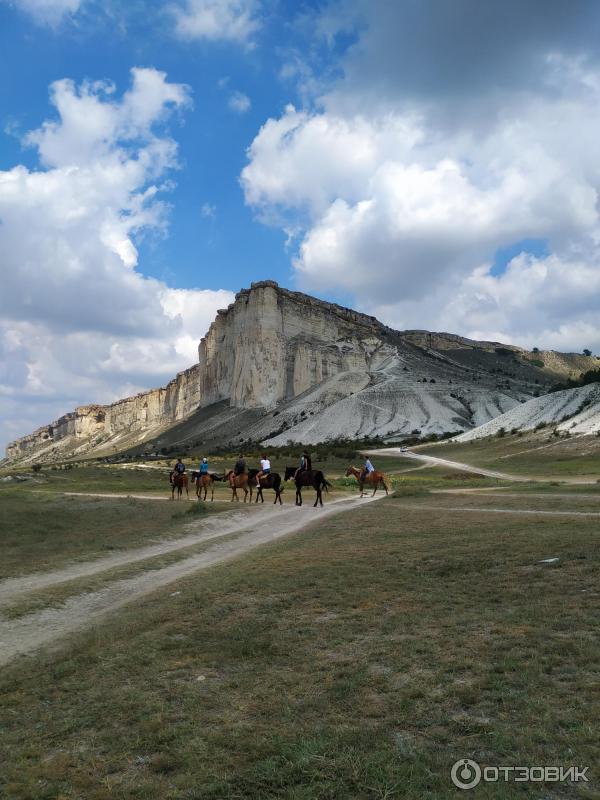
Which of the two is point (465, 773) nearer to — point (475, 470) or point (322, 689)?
point (322, 689)

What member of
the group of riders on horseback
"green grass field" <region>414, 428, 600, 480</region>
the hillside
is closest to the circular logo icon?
the group of riders on horseback

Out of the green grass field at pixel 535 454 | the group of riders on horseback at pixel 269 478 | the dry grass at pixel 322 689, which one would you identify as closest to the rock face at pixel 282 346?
the green grass field at pixel 535 454

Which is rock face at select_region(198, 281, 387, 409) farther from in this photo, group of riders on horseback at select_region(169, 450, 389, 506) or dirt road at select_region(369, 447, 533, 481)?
group of riders on horseback at select_region(169, 450, 389, 506)

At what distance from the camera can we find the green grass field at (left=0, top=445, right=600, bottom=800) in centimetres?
460

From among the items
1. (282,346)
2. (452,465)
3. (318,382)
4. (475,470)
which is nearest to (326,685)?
(475,470)

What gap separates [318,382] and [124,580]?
126138mm

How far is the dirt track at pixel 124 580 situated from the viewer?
950cm

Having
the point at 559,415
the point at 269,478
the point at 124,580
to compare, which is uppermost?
the point at 559,415

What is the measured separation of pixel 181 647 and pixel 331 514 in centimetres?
1575

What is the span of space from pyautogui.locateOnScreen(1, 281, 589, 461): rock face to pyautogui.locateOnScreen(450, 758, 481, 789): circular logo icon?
97.9 m

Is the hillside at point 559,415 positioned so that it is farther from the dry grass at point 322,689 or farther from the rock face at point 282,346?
the rock face at point 282,346

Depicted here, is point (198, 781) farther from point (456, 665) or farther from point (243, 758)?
point (456, 665)

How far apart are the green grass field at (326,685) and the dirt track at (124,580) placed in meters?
0.75

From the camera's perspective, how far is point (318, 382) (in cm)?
13862
